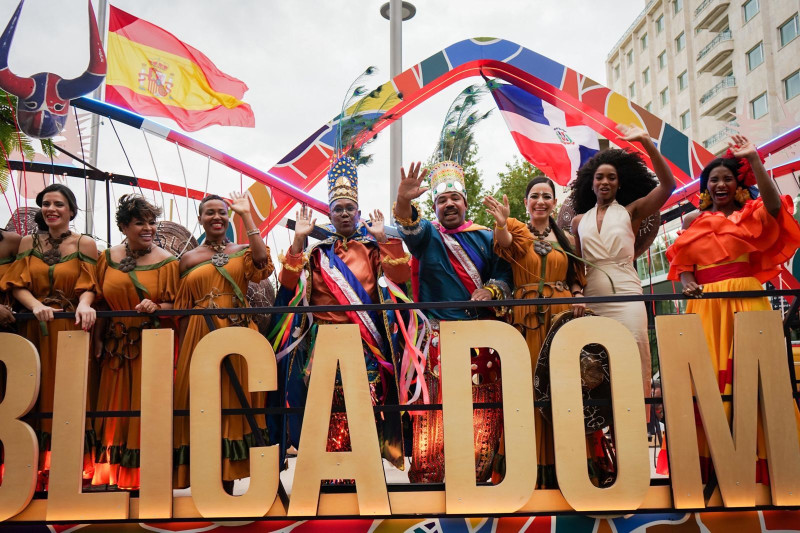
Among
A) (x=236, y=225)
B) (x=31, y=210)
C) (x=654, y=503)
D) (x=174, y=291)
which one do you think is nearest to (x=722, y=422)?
(x=654, y=503)

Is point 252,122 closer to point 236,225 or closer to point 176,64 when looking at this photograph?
point 176,64

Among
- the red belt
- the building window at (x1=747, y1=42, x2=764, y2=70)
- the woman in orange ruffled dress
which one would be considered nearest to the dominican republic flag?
the woman in orange ruffled dress

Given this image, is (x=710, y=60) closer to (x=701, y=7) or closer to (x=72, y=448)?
(x=701, y=7)

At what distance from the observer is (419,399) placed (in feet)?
11.4

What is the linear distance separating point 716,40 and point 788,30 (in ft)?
17.9

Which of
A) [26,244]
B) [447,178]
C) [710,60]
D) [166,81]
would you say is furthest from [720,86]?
[26,244]

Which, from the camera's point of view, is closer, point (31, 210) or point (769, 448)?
point (769, 448)

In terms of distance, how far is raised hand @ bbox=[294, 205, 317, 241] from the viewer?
141 inches

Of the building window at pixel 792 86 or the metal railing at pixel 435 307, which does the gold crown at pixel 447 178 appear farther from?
the building window at pixel 792 86

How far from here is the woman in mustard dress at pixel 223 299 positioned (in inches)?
126

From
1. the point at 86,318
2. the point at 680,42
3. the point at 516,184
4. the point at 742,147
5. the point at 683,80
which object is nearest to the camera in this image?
the point at 86,318

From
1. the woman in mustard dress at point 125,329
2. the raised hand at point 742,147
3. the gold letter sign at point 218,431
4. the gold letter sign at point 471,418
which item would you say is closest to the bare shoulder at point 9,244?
the woman in mustard dress at point 125,329

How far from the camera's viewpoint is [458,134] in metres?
3.86

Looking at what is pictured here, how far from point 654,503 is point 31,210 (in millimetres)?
5711
